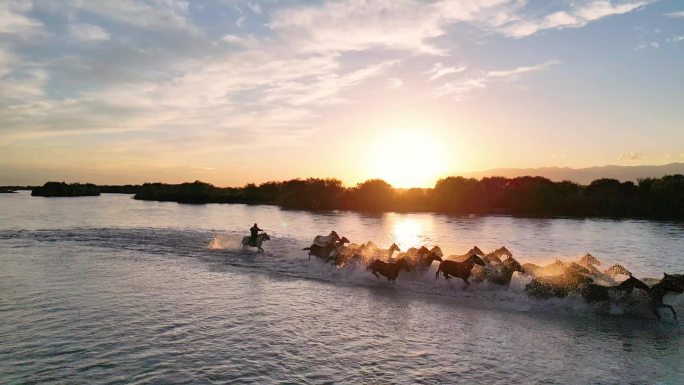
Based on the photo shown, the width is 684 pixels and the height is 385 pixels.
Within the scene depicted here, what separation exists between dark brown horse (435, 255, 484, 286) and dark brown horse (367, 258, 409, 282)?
1.81m

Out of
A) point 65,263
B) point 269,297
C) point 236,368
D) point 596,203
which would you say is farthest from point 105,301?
point 596,203

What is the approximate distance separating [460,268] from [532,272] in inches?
121

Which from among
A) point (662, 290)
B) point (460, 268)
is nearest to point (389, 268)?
point (460, 268)

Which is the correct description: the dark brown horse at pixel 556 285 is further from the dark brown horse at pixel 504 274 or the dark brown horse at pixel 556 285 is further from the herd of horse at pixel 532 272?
the dark brown horse at pixel 504 274

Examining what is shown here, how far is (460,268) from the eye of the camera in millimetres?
18859

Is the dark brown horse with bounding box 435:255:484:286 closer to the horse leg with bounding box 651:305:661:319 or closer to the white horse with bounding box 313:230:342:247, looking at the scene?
the horse leg with bounding box 651:305:661:319

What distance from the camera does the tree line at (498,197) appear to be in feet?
240

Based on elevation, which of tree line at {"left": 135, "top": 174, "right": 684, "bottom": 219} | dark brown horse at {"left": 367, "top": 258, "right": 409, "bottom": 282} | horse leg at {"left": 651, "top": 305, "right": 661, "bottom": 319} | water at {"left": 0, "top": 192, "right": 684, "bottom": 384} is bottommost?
water at {"left": 0, "top": 192, "right": 684, "bottom": 384}

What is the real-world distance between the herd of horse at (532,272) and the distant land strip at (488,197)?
196 ft

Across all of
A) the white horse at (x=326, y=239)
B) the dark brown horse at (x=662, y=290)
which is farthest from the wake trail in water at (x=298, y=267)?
the white horse at (x=326, y=239)

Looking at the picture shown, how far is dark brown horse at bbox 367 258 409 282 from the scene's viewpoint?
20.2 meters

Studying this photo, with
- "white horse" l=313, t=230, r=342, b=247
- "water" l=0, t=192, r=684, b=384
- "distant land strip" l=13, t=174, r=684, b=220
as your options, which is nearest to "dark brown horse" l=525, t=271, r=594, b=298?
"water" l=0, t=192, r=684, b=384

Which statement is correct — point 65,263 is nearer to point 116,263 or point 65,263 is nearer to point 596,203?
point 116,263

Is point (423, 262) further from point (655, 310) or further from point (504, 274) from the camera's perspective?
point (655, 310)
